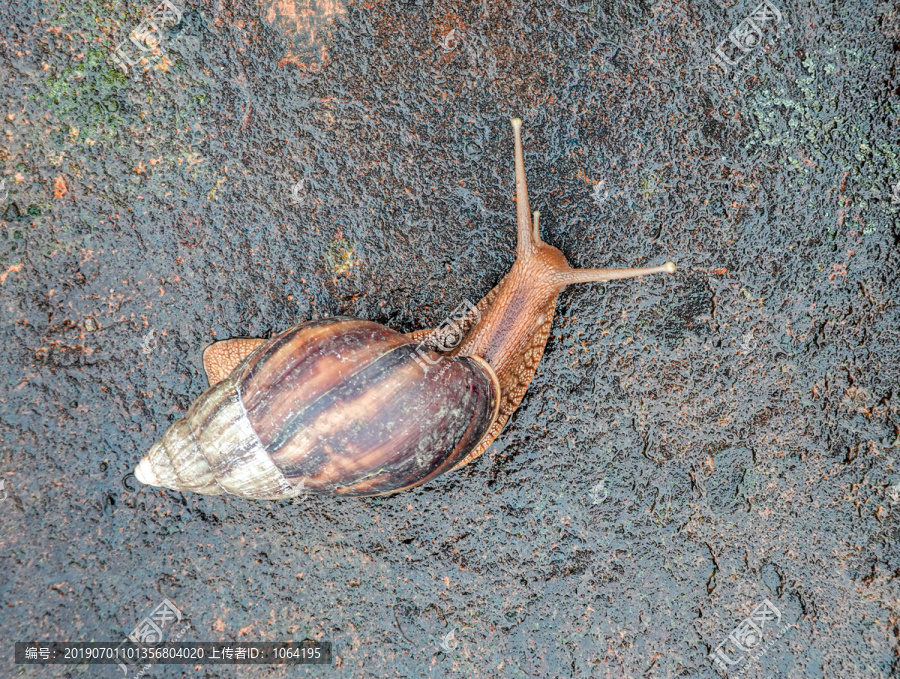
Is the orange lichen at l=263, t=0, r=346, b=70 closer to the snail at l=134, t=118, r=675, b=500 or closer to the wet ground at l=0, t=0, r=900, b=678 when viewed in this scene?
the wet ground at l=0, t=0, r=900, b=678

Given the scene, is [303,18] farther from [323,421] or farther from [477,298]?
[323,421]

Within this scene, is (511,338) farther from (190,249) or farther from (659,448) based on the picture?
(190,249)

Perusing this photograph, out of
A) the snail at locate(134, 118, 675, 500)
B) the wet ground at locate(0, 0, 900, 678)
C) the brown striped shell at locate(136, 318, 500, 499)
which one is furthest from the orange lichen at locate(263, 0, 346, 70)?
the brown striped shell at locate(136, 318, 500, 499)

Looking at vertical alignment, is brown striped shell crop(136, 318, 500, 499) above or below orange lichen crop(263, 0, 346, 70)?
below

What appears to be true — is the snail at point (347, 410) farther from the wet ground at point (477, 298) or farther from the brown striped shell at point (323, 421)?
the wet ground at point (477, 298)

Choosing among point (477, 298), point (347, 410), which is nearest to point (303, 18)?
point (477, 298)

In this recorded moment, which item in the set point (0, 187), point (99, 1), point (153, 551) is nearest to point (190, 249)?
point (0, 187)

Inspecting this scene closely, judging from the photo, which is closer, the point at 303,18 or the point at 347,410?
the point at 347,410
